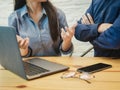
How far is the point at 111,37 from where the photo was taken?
155cm

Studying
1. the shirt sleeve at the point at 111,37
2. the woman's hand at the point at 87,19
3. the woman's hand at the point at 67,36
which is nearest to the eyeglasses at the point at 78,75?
the shirt sleeve at the point at 111,37

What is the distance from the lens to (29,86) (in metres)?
1.12

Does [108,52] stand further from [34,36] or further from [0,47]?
[0,47]

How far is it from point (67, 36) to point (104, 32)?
284 mm

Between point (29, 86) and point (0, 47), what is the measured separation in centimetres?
29

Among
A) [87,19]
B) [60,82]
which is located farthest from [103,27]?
[60,82]

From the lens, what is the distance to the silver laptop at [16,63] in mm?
1105

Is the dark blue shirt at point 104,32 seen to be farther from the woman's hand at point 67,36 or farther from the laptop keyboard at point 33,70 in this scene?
the laptop keyboard at point 33,70

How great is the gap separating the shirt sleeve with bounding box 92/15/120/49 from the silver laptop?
355mm

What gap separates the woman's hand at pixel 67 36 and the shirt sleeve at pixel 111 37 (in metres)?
0.21

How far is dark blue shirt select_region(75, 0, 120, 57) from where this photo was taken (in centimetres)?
155

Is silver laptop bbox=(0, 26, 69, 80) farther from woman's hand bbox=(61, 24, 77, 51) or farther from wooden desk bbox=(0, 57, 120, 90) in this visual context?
woman's hand bbox=(61, 24, 77, 51)

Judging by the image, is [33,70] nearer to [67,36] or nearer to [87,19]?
[67,36]

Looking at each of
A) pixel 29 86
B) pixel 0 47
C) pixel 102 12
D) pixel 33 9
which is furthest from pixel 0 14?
pixel 29 86
